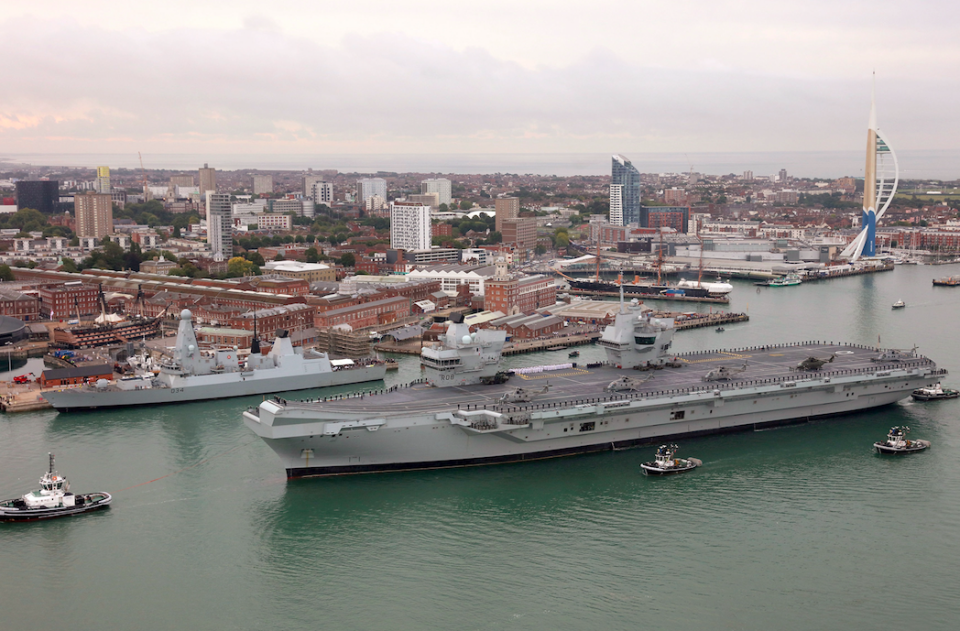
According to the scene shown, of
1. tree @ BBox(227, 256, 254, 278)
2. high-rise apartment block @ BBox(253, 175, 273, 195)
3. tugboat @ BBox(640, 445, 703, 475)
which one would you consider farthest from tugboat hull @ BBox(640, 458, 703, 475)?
high-rise apartment block @ BBox(253, 175, 273, 195)

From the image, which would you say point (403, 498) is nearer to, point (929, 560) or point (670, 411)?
point (670, 411)

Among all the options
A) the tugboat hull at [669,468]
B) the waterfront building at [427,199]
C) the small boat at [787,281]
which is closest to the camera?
the tugboat hull at [669,468]

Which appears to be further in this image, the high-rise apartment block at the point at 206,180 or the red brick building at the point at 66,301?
the high-rise apartment block at the point at 206,180

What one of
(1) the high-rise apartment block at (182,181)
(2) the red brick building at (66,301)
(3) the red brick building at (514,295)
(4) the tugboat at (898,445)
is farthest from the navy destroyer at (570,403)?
(1) the high-rise apartment block at (182,181)

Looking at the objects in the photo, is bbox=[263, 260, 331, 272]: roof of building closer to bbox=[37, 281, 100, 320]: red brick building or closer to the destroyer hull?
bbox=[37, 281, 100, 320]: red brick building

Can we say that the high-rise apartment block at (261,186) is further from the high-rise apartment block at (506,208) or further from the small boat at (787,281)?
the small boat at (787,281)

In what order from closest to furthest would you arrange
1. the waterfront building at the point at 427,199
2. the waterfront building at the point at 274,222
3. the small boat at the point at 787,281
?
1. the small boat at the point at 787,281
2. the waterfront building at the point at 274,222
3. the waterfront building at the point at 427,199

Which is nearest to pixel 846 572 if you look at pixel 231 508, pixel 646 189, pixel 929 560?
pixel 929 560
